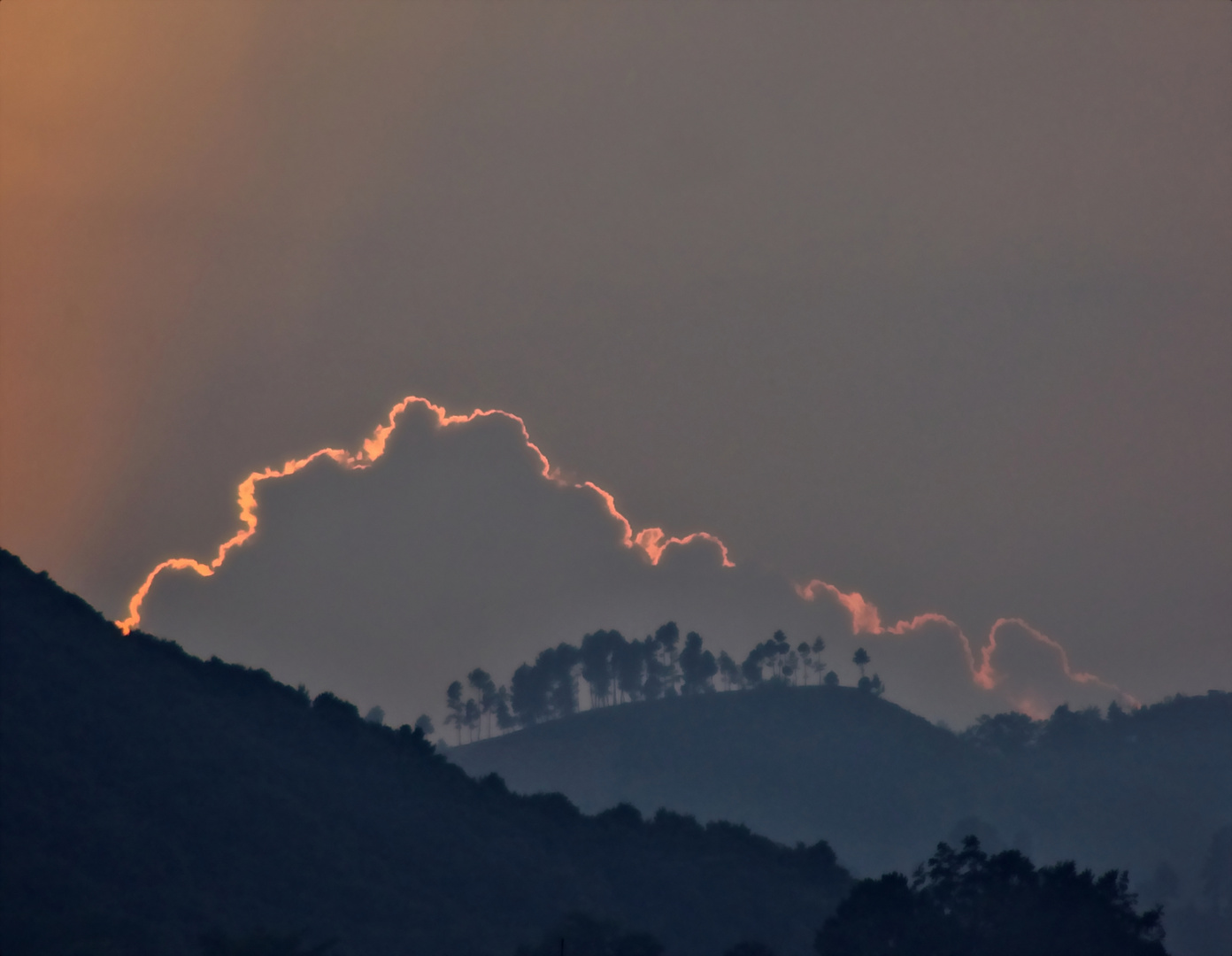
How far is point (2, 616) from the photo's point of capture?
10800 centimetres

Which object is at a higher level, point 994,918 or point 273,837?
point 994,918

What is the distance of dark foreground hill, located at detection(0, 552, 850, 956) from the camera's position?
289 ft

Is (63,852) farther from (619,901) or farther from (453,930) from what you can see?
(619,901)

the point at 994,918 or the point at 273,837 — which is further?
the point at 273,837

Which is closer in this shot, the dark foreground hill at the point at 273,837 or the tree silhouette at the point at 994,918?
the dark foreground hill at the point at 273,837

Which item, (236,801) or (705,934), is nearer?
(236,801)

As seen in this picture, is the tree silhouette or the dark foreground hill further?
the tree silhouette

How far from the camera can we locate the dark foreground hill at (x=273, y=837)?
289 feet

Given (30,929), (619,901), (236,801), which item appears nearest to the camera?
(30,929)

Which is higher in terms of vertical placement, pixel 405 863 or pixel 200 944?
pixel 405 863

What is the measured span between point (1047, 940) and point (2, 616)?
253 ft

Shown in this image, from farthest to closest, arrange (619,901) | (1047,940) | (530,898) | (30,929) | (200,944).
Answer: (619,901), (530,898), (1047,940), (200,944), (30,929)

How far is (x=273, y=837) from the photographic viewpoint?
105 m

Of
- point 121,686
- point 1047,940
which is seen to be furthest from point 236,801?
point 1047,940
